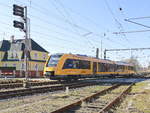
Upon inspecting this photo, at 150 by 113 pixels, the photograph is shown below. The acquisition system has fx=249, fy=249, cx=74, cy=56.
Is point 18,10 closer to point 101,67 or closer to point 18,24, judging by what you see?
point 18,24

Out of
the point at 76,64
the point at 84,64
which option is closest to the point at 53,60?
the point at 76,64

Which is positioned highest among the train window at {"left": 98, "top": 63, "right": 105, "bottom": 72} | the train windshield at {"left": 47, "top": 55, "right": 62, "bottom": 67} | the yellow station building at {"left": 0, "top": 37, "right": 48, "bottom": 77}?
the yellow station building at {"left": 0, "top": 37, "right": 48, "bottom": 77}

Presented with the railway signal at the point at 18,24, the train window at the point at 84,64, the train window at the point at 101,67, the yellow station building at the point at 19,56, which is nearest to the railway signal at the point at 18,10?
the railway signal at the point at 18,24

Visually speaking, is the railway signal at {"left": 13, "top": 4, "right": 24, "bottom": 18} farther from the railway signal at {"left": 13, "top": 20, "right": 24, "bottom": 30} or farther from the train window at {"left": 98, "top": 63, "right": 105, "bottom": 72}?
the train window at {"left": 98, "top": 63, "right": 105, "bottom": 72}

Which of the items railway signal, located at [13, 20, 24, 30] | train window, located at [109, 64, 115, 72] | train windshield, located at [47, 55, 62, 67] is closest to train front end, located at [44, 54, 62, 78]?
train windshield, located at [47, 55, 62, 67]

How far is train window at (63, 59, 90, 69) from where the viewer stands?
87.9 ft

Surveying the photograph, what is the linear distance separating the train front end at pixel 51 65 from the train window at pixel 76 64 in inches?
42.0

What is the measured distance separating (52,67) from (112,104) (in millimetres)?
15391

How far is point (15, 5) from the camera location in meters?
20.0

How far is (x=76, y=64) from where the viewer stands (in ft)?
93.1

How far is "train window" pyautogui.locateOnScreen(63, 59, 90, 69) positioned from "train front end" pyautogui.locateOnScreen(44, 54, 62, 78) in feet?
3.50

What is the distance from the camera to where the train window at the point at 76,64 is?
26797 mm

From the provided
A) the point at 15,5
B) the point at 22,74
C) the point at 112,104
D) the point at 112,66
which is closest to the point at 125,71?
the point at 112,66

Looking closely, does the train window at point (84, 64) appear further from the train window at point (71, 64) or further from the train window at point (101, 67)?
the train window at point (101, 67)
